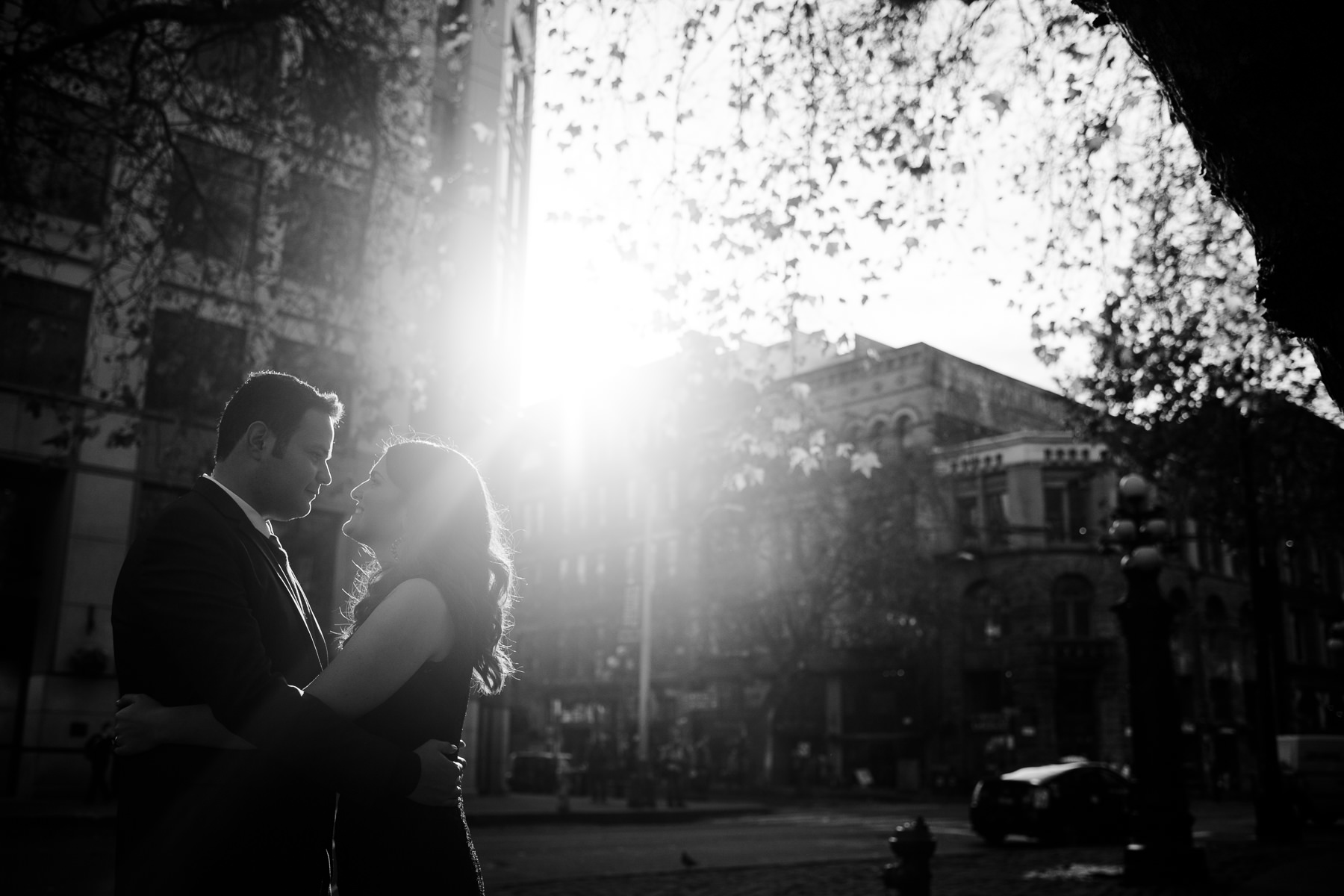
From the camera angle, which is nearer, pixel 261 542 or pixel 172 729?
pixel 172 729

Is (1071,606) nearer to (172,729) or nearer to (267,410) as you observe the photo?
(267,410)

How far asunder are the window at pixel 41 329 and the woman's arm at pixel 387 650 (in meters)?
18.7

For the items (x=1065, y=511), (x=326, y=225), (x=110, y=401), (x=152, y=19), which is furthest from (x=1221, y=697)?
(x=152, y=19)

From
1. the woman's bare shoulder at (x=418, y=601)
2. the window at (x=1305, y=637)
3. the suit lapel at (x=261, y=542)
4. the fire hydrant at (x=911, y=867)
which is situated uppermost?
the window at (x=1305, y=637)

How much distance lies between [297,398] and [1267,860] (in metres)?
14.2

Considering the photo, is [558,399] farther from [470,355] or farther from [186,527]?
[186,527]

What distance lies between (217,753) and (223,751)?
0.02 m

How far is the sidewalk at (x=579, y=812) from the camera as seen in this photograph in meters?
19.8

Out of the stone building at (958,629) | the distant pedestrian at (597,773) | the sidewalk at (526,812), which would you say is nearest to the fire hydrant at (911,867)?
the sidewalk at (526,812)

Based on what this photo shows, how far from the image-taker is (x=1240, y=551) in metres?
28.0

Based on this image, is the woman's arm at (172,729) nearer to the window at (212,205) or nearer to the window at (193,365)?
the window at (212,205)

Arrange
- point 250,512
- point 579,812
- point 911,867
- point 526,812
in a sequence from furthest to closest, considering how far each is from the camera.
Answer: point 579,812
point 526,812
point 911,867
point 250,512

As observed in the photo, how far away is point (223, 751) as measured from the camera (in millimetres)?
2459

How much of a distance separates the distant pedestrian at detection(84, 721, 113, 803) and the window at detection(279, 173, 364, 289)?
8450 millimetres
